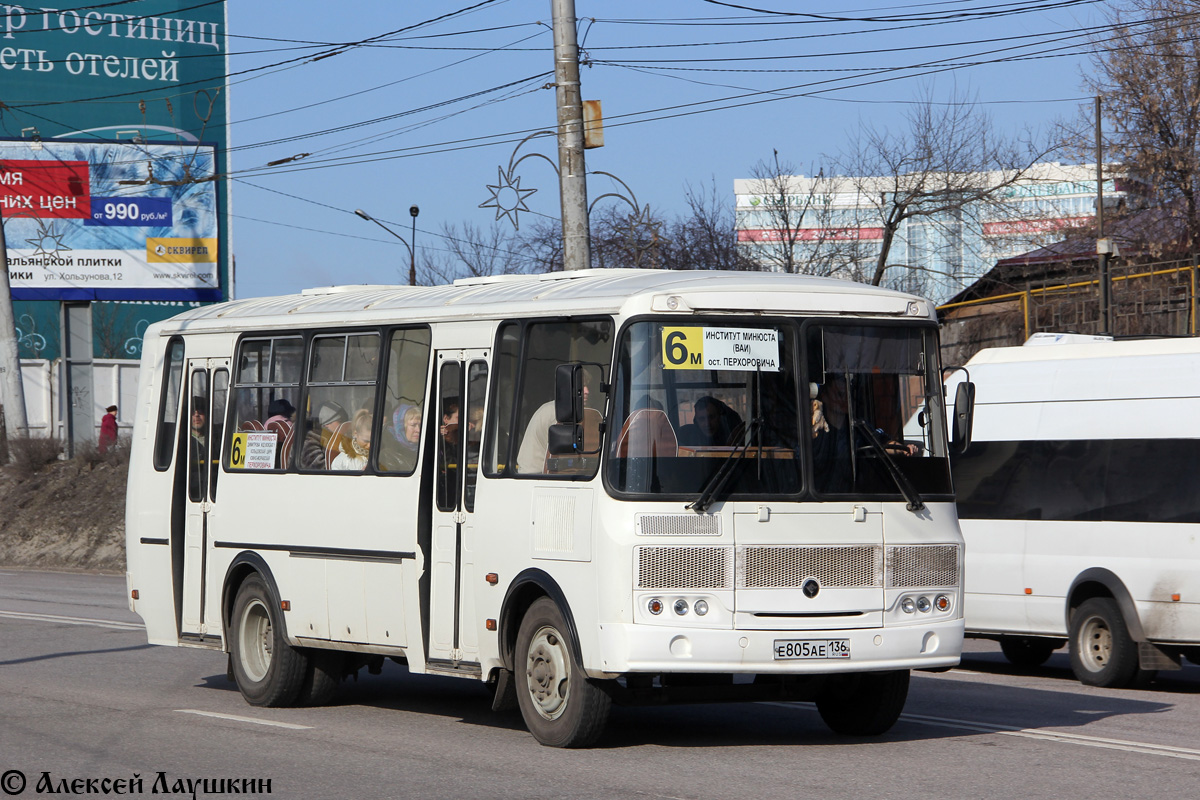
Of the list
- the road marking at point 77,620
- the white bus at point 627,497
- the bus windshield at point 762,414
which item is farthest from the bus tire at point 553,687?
the road marking at point 77,620

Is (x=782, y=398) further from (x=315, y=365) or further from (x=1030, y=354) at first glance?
(x=1030, y=354)

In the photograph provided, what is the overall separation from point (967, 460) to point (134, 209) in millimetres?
A: 27649

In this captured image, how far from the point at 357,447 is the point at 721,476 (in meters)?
3.15

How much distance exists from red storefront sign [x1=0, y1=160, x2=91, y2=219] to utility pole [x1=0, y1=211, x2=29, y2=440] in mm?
4868

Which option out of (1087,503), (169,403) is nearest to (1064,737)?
(1087,503)

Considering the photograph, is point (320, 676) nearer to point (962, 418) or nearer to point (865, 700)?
point (865, 700)

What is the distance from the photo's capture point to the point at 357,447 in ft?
36.1

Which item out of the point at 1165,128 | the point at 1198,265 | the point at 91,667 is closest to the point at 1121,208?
the point at 1165,128

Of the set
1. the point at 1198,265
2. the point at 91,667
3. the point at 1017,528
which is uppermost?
the point at 1198,265

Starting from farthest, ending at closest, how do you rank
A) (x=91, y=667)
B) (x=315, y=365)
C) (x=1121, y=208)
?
(x=1121, y=208) < (x=91, y=667) < (x=315, y=365)

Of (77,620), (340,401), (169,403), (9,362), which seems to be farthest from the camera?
(9,362)

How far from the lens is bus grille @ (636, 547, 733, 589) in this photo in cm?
874

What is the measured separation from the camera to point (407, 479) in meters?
10.5

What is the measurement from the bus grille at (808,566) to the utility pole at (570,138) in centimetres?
945
